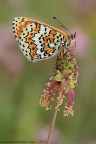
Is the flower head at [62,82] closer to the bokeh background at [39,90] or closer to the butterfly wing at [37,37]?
the butterfly wing at [37,37]

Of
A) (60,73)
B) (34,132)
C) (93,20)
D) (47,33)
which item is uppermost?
(93,20)

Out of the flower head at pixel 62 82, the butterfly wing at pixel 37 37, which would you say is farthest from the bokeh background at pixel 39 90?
the flower head at pixel 62 82

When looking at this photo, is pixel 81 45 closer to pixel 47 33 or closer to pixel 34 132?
pixel 34 132

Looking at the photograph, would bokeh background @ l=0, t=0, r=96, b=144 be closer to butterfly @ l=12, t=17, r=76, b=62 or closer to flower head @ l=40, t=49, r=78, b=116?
butterfly @ l=12, t=17, r=76, b=62

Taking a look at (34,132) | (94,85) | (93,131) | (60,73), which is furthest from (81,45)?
(60,73)

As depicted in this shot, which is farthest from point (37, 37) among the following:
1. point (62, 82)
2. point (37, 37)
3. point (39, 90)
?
point (39, 90)

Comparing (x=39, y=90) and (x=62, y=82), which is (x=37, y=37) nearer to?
(x=62, y=82)

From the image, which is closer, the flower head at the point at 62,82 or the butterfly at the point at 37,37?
the flower head at the point at 62,82
